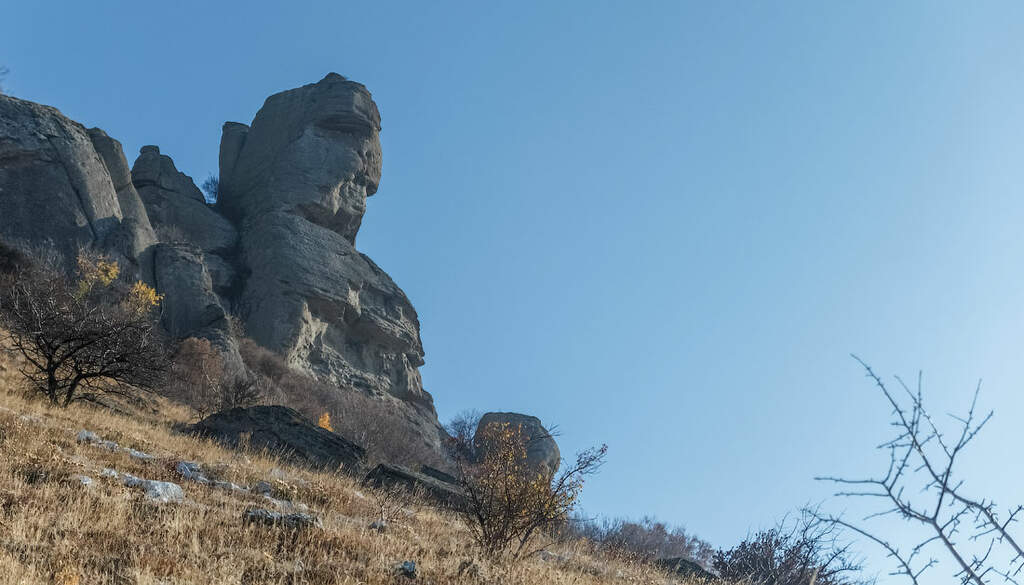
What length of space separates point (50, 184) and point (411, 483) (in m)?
34.1

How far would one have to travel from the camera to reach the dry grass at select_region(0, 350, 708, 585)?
197 inches

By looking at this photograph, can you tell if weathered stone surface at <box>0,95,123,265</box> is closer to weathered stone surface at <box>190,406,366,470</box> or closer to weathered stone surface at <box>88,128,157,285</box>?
weathered stone surface at <box>88,128,157,285</box>

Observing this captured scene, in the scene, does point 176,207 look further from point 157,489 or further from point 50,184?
point 157,489

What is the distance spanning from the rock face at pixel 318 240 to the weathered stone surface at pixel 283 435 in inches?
1137

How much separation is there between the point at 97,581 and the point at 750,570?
43.0 feet

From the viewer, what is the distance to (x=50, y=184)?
1512 inches

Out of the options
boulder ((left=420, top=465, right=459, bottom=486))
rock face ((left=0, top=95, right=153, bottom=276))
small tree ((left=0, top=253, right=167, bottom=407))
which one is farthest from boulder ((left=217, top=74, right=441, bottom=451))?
boulder ((left=420, top=465, right=459, bottom=486))

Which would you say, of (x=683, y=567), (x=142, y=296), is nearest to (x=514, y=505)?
(x=683, y=567)

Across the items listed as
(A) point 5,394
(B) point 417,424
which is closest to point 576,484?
(A) point 5,394

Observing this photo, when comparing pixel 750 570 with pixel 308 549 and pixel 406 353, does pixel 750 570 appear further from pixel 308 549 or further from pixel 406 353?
pixel 406 353

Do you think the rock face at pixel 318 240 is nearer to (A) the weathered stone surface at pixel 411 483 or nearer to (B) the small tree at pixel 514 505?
(A) the weathered stone surface at pixel 411 483

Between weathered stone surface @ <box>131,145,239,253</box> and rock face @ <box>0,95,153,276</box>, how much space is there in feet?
27.0

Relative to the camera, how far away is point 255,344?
43.5 metres

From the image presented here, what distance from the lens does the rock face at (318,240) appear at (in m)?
48.3
